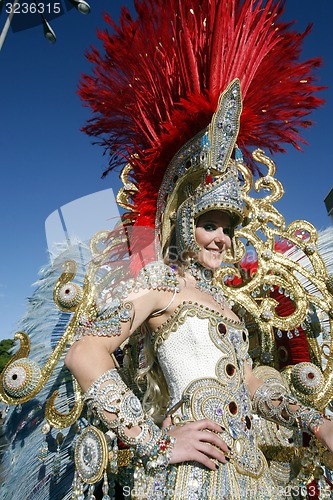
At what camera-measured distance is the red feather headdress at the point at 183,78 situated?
221 centimetres

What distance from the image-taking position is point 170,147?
2.32m

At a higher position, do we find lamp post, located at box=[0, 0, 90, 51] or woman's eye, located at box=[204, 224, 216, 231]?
lamp post, located at box=[0, 0, 90, 51]

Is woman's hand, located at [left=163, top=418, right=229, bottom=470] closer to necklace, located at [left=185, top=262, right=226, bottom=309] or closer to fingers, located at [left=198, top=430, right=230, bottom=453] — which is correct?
fingers, located at [left=198, top=430, right=230, bottom=453]

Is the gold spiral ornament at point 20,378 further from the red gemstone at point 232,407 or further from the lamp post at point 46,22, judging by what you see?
the lamp post at point 46,22

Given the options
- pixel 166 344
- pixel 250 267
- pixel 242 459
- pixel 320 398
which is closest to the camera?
pixel 242 459

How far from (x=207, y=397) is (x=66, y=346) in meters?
1.02

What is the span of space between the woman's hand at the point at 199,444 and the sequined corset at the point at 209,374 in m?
0.09

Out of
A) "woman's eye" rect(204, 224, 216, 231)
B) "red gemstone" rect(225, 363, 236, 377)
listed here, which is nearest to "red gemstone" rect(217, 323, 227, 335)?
"red gemstone" rect(225, 363, 236, 377)

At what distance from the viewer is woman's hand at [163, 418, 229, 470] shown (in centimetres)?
151

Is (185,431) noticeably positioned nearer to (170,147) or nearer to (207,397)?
(207,397)

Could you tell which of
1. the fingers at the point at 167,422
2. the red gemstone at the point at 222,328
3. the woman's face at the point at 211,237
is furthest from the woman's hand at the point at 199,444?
the woman's face at the point at 211,237

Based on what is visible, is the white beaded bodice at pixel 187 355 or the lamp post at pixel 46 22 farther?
the lamp post at pixel 46 22

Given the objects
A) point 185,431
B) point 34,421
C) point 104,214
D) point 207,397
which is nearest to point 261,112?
point 104,214

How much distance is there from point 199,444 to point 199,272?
0.98 meters
